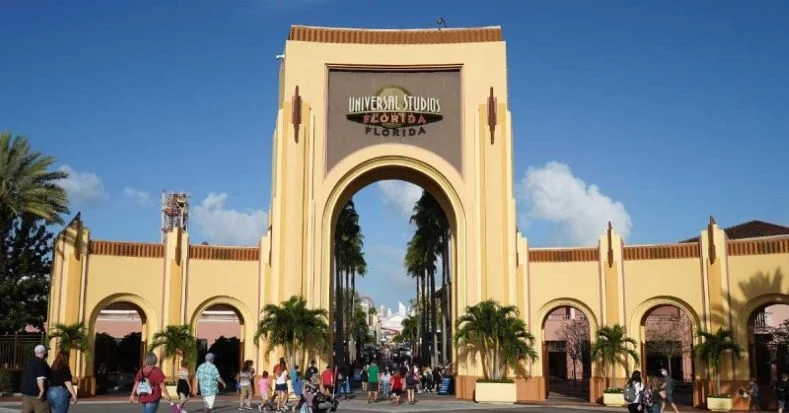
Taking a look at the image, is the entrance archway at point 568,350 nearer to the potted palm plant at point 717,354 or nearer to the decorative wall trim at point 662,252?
the decorative wall trim at point 662,252

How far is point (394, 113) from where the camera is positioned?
37.9 metres

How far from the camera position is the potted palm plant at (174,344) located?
34.2 meters

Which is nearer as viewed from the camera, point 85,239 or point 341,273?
point 85,239

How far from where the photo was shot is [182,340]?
34344 mm

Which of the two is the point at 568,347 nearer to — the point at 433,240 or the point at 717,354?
the point at 433,240

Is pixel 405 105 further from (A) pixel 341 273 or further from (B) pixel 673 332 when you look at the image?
(B) pixel 673 332

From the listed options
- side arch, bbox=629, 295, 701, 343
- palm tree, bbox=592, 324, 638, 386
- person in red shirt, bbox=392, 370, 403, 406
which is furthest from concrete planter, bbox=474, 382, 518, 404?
side arch, bbox=629, 295, 701, 343

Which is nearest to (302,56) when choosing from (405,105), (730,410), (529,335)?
(405,105)

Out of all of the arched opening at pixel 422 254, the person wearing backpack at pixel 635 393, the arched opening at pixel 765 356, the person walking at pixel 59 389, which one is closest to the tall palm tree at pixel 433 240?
the arched opening at pixel 422 254

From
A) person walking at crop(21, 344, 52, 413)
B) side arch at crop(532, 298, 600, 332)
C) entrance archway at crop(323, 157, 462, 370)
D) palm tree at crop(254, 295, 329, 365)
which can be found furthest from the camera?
entrance archway at crop(323, 157, 462, 370)

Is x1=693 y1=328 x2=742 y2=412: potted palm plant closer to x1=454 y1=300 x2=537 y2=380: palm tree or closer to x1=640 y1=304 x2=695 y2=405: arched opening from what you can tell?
x1=454 y1=300 x2=537 y2=380: palm tree

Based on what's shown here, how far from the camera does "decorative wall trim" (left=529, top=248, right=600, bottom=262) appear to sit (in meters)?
36.3

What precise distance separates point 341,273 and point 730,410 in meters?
33.3

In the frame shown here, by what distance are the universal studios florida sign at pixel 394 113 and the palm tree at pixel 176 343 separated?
12.3 meters
